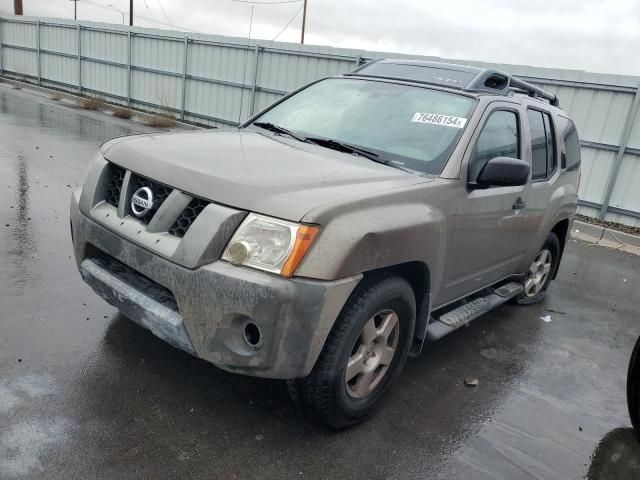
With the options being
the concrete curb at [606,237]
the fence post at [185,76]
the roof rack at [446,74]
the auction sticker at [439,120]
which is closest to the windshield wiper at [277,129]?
the auction sticker at [439,120]

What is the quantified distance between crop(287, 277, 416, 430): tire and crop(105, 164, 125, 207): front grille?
1.38 m

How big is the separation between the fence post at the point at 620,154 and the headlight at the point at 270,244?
28.6 feet

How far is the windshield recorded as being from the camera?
326 centimetres

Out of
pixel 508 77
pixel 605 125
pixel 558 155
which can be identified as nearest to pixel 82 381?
pixel 508 77

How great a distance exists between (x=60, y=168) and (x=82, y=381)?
5.86 metres

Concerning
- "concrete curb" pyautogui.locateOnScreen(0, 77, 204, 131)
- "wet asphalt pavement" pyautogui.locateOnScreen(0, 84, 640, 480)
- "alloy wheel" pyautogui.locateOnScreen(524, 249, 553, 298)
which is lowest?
"concrete curb" pyautogui.locateOnScreen(0, 77, 204, 131)

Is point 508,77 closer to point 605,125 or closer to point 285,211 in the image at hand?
point 285,211

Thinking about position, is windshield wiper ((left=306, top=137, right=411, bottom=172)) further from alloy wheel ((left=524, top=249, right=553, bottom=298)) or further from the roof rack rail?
alloy wheel ((left=524, top=249, right=553, bottom=298))

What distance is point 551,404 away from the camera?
135 inches

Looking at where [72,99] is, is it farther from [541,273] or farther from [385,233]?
[385,233]

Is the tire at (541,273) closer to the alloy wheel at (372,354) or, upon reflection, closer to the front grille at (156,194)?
the alloy wheel at (372,354)

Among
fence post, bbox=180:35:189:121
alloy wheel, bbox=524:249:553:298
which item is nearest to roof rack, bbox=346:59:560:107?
alloy wheel, bbox=524:249:553:298

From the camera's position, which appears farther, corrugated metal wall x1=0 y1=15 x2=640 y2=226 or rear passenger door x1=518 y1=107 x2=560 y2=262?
corrugated metal wall x1=0 y1=15 x2=640 y2=226

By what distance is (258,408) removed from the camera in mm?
2889
